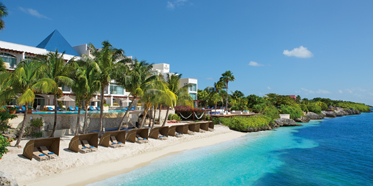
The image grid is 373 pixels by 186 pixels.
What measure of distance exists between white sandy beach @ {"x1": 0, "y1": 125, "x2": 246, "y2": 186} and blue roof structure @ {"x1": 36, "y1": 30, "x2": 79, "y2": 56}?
2622 cm

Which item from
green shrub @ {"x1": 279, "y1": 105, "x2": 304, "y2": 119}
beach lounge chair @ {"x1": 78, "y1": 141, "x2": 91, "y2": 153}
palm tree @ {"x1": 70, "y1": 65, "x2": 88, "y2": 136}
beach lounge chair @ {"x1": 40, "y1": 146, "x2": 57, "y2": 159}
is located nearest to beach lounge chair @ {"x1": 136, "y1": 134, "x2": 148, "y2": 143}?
beach lounge chair @ {"x1": 78, "y1": 141, "x2": 91, "y2": 153}

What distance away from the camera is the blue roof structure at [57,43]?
120ft

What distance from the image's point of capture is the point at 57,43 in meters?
37.8

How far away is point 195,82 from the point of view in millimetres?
54188

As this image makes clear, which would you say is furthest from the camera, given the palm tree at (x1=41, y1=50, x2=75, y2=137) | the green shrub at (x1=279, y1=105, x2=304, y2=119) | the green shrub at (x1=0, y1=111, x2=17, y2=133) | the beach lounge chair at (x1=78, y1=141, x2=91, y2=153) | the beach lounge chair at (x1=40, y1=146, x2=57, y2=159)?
the green shrub at (x1=279, y1=105, x2=304, y2=119)

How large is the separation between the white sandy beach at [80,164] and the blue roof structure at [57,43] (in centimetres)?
2622

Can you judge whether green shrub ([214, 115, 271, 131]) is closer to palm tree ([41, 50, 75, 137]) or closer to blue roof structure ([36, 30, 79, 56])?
palm tree ([41, 50, 75, 137])

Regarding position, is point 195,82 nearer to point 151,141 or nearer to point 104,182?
point 151,141

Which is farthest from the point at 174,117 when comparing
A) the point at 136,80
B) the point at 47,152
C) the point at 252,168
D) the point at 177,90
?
the point at 47,152

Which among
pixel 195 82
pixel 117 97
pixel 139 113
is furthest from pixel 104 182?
pixel 195 82

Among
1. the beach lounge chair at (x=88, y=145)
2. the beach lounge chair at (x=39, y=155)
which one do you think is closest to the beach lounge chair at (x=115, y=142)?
the beach lounge chair at (x=88, y=145)

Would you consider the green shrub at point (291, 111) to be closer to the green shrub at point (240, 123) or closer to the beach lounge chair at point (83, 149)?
the green shrub at point (240, 123)

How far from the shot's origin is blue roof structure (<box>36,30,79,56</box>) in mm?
36688

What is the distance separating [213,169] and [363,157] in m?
16.0
